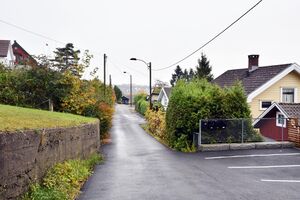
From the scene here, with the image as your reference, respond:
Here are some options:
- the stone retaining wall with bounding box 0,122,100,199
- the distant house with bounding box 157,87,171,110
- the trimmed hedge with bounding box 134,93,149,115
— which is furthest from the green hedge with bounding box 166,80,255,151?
the distant house with bounding box 157,87,171,110

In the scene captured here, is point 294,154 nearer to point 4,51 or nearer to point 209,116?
point 209,116

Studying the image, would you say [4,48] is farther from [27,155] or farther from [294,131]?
[27,155]

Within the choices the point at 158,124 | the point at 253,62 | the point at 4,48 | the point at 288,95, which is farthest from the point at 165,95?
the point at 288,95

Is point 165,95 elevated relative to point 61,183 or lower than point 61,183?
elevated

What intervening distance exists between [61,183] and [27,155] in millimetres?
1940

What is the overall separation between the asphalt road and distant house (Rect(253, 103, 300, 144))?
1.73 m

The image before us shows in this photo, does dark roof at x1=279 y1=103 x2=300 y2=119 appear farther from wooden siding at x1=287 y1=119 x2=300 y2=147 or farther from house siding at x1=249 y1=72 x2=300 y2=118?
house siding at x1=249 y1=72 x2=300 y2=118

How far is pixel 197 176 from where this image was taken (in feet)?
41.3

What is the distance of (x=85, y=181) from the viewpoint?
11.5 meters

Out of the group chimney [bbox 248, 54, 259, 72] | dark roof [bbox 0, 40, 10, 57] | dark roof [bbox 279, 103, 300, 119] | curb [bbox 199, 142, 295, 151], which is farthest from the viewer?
dark roof [bbox 0, 40, 10, 57]

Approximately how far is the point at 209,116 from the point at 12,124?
14726mm

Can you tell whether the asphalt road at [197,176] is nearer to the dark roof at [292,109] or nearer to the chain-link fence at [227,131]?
the chain-link fence at [227,131]

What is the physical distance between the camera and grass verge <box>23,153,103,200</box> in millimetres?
7930

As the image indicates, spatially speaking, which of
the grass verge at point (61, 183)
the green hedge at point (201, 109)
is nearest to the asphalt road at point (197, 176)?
the grass verge at point (61, 183)
